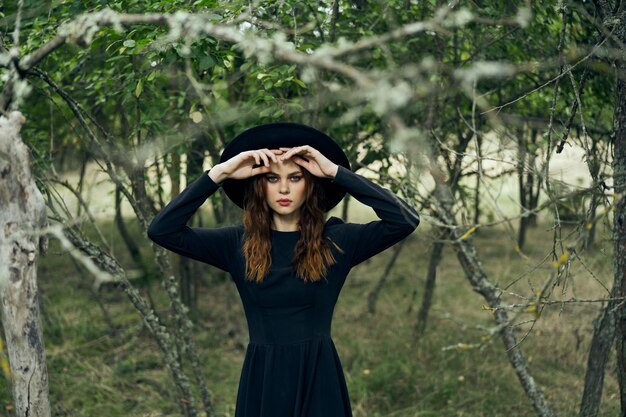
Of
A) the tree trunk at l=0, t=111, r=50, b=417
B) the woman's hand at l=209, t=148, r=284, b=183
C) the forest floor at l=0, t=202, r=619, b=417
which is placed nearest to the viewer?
the tree trunk at l=0, t=111, r=50, b=417

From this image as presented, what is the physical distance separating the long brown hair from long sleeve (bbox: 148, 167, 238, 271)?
121 mm

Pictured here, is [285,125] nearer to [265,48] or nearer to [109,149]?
[265,48]

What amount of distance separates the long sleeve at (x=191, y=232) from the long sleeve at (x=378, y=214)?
53 cm

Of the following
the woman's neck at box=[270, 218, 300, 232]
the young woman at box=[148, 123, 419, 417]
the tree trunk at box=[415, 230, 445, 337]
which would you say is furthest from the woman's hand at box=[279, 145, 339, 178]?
the tree trunk at box=[415, 230, 445, 337]

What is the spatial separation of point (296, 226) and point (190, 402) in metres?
1.79

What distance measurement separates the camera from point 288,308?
132 inches

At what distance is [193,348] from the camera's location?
4914 millimetres

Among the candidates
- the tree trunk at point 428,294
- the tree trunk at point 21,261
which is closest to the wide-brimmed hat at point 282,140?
the tree trunk at point 21,261

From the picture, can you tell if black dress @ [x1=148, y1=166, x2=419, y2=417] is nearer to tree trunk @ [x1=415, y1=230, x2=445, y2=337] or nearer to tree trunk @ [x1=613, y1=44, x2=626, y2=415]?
tree trunk @ [x1=613, y1=44, x2=626, y2=415]

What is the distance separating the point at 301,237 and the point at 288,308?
303 mm

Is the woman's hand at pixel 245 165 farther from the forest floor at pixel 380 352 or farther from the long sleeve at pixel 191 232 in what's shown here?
the forest floor at pixel 380 352

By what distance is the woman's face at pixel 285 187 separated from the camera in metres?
3.39

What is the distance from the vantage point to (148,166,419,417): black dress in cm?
334

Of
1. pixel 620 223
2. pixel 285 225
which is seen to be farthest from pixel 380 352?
pixel 285 225
